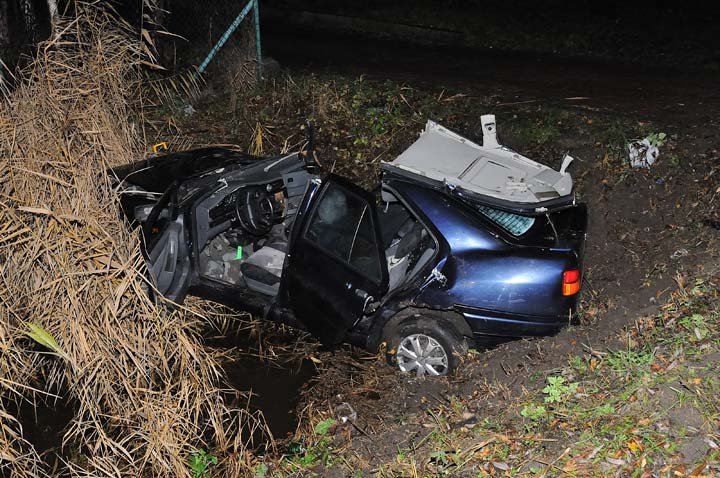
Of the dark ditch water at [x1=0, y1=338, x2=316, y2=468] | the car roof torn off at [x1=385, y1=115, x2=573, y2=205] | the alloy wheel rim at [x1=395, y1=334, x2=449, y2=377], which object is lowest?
the dark ditch water at [x1=0, y1=338, x2=316, y2=468]

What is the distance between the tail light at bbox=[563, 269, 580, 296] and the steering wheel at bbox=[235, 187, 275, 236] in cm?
270

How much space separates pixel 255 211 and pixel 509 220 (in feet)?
7.41

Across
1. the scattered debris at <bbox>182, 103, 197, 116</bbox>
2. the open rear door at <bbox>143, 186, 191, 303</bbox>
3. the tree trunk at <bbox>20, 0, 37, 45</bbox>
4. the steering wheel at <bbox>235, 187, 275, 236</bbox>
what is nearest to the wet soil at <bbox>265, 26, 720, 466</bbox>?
the steering wheel at <bbox>235, 187, 275, 236</bbox>

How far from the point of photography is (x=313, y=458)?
5.51 m

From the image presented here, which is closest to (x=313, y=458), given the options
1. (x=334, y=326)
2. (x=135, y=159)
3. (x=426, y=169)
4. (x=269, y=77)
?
(x=334, y=326)

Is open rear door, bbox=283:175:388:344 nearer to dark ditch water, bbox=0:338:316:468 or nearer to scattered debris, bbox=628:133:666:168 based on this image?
dark ditch water, bbox=0:338:316:468

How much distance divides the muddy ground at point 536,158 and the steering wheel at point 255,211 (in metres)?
1.28

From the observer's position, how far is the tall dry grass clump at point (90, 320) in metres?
5.51

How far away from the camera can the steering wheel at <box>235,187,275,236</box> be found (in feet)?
22.6

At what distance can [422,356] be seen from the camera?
6.23 meters

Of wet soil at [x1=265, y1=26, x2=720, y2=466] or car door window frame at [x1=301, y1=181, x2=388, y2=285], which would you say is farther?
car door window frame at [x1=301, y1=181, x2=388, y2=285]

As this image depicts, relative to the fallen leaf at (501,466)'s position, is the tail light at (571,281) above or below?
above

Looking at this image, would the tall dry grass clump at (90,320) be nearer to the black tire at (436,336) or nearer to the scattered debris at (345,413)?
the scattered debris at (345,413)

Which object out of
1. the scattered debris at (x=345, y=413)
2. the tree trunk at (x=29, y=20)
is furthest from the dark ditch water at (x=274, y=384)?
the tree trunk at (x=29, y=20)
